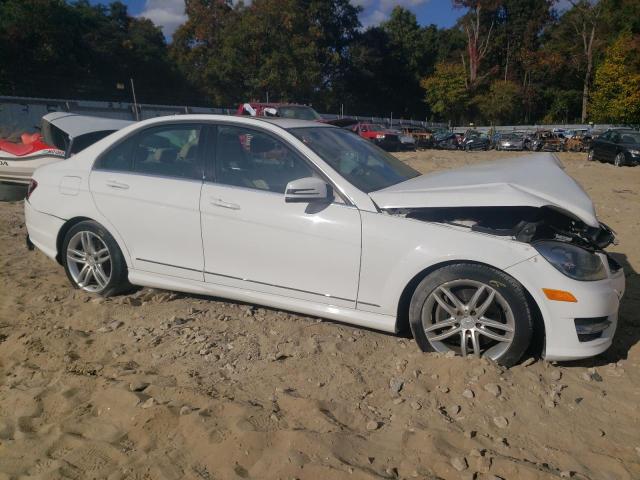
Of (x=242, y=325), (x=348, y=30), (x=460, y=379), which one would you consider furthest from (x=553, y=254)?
(x=348, y=30)

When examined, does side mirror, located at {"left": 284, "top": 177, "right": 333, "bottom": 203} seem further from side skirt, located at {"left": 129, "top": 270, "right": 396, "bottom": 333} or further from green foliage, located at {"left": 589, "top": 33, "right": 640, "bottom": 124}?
green foliage, located at {"left": 589, "top": 33, "right": 640, "bottom": 124}

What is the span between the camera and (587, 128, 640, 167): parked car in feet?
61.2

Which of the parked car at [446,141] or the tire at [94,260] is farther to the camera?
the parked car at [446,141]

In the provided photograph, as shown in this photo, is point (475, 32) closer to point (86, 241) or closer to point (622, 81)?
point (622, 81)

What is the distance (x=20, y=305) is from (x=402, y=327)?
123 inches

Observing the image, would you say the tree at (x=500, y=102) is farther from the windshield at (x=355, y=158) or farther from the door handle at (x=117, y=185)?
the door handle at (x=117, y=185)

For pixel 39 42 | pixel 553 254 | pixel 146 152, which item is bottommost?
pixel 553 254

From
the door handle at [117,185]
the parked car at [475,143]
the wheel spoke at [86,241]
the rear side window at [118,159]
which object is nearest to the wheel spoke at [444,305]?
the door handle at [117,185]

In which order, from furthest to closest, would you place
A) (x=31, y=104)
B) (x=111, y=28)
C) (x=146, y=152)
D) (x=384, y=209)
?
(x=111, y=28) → (x=31, y=104) → (x=146, y=152) → (x=384, y=209)

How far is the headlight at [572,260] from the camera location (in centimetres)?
300

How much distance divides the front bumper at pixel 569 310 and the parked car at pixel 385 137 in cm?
2164

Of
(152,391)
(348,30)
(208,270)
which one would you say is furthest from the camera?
(348,30)

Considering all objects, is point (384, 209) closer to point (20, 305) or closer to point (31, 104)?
point (20, 305)

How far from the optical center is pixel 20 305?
4.27 metres
